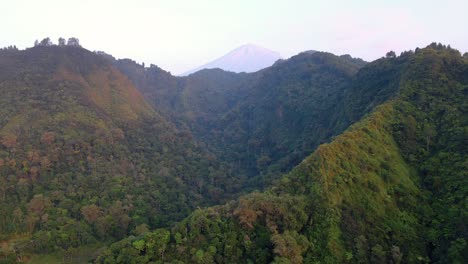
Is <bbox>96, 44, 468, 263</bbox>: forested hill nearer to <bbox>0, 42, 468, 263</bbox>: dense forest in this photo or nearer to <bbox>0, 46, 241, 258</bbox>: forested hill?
<bbox>0, 42, 468, 263</bbox>: dense forest

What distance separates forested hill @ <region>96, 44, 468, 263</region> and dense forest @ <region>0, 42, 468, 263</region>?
0.09 metres

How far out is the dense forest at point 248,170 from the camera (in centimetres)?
2280

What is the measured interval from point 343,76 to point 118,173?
4153 centimetres

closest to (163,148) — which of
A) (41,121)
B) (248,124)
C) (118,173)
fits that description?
(118,173)

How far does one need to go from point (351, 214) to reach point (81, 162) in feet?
97.1

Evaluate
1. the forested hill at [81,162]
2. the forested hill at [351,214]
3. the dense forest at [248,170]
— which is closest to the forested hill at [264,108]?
the dense forest at [248,170]

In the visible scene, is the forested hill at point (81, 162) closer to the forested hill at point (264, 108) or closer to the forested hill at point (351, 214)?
the forested hill at point (264, 108)

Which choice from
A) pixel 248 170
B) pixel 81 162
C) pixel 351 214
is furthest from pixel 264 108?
pixel 351 214

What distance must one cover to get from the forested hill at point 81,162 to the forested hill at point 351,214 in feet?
34.2

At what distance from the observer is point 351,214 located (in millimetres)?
23703

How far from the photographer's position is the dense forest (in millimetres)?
22797

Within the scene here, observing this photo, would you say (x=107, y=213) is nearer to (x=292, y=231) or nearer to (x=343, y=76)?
(x=292, y=231)

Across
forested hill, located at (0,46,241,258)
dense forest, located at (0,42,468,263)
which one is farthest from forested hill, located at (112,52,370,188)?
Result: forested hill, located at (0,46,241,258)

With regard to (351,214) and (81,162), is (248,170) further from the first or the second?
(351,214)
